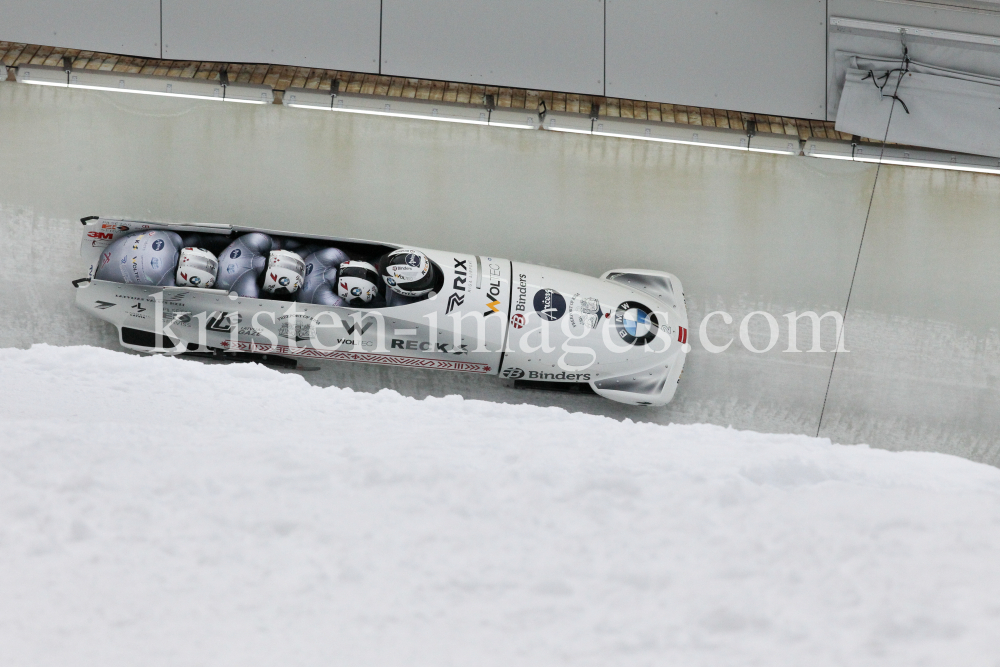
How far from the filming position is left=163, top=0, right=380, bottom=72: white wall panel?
479 cm

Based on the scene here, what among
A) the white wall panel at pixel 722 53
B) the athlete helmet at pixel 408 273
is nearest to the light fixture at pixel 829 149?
the white wall panel at pixel 722 53

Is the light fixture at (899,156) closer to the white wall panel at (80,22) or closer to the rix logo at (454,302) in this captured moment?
the rix logo at (454,302)

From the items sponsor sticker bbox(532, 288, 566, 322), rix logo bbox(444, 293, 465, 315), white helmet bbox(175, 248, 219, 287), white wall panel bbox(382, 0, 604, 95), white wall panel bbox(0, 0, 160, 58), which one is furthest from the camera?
white wall panel bbox(382, 0, 604, 95)

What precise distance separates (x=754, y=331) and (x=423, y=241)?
2405 millimetres

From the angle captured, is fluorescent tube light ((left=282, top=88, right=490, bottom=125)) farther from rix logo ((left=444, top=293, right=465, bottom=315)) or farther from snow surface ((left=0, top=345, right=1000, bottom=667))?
snow surface ((left=0, top=345, right=1000, bottom=667))

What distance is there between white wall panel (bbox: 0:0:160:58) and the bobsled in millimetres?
1282

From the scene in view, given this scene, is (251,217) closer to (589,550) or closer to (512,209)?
(512,209)

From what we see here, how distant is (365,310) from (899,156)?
3997mm

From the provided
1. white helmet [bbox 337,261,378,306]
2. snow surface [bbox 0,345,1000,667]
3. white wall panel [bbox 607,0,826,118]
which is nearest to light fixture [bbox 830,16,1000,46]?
white wall panel [bbox 607,0,826,118]

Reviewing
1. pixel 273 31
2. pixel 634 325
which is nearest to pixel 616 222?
pixel 634 325

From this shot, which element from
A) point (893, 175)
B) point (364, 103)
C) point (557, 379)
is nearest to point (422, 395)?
point (557, 379)

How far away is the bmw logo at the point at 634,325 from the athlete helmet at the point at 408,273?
120 centimetres

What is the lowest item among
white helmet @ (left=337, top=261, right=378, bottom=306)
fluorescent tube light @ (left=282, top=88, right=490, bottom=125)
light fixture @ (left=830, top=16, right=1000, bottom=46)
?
white helmet @ (left=337, top=261, right=378, bottom=306)

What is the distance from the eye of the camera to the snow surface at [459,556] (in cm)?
157
